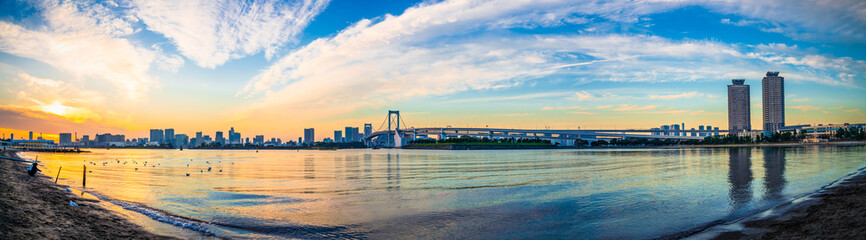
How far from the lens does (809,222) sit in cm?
924

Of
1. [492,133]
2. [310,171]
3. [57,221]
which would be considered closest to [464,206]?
[57,221]

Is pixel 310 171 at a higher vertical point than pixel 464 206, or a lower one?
lower

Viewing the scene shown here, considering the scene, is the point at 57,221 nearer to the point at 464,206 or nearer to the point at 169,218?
the point at 169,218

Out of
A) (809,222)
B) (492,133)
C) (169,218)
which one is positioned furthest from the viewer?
(492,133)

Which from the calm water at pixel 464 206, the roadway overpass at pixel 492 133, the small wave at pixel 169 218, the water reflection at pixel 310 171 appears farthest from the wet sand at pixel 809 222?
the roadway overpass at pixel 492 133

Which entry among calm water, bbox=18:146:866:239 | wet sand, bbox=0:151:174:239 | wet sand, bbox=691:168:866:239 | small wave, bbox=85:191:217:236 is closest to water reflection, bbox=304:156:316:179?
calm water, bbox=18:146:866:239

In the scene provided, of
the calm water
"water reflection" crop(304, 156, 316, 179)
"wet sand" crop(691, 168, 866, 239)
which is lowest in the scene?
"water reflection" crop(304, 156, 316, 179)

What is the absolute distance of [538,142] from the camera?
151125 millimetres

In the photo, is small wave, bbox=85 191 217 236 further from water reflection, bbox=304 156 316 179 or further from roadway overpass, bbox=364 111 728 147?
roadway overpass, bbox=364 111 728 147

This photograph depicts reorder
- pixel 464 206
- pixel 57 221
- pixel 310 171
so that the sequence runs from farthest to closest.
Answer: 1. pixel 310 171
2. pixel 464 206
3. pixel 57 221

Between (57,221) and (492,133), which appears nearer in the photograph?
(57,221)

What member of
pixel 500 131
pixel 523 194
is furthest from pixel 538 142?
pixel 523 194

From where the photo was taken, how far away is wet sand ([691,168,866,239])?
7.88 metres

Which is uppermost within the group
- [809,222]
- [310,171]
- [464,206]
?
[809,222]
